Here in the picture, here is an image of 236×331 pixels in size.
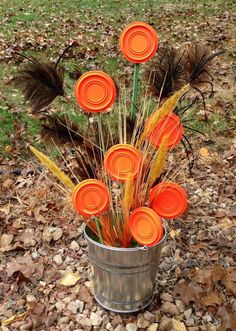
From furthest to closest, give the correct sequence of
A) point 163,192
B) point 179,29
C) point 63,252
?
1. point 179,29
2. point 63,252
3. point 163,192

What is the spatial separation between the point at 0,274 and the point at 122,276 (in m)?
0.87

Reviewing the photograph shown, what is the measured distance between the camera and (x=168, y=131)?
2148mm

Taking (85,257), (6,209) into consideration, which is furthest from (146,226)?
(6,209)

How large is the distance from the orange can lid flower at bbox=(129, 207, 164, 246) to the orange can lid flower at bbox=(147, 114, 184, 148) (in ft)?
1.06

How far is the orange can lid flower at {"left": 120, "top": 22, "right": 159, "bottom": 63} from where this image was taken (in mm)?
2082

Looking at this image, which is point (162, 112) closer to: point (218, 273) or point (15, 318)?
point (218, 273)

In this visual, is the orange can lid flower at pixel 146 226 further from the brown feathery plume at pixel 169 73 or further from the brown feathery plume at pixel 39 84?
the brown feathery plume at pixel 39 84

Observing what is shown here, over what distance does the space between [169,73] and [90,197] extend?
0.72 metres

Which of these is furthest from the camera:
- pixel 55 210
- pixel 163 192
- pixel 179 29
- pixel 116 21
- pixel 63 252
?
pixel 116 21

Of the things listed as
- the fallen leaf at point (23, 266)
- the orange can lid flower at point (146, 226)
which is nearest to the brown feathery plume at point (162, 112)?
the orange can lid flower at point (146, 226)

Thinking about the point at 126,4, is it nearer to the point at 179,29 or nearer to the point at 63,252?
the point at 179,29

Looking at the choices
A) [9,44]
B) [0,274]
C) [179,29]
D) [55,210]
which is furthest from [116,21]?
[0,274]

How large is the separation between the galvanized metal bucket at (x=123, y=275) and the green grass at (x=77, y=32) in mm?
2083

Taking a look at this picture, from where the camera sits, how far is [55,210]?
10.8ft
